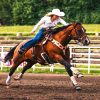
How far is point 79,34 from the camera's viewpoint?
14.6m

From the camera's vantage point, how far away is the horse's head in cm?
1450

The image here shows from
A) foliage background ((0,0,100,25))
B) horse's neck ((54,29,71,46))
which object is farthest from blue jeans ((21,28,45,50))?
foliage background ((0,0,100,25))

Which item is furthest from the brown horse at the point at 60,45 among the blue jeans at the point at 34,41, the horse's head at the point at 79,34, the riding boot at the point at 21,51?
the riding boot at the point at 21,51

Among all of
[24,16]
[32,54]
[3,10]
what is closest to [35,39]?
[32,54]

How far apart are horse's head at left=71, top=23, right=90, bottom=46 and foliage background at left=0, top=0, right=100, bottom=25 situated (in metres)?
49.7

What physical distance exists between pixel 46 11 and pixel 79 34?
178ft

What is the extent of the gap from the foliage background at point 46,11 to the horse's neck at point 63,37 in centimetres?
4961

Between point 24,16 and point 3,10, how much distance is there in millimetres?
5762

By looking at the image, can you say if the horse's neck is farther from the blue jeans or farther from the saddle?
the blue jeans

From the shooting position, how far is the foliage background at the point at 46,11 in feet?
216

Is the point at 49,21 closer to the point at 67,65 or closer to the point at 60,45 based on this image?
the point at 60,45

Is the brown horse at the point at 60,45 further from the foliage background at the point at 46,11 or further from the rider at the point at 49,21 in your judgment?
the foliage background at the point at 46,11

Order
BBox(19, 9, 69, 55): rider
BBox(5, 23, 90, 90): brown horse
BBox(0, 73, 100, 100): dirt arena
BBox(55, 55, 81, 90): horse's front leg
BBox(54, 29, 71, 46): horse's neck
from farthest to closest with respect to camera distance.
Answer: BBox(19, 9, 69, 55): rider, BBox(54, 29, 71, 46): horse's neck, BBox(5, 23, 90, 90): brown horse, BBox(55, 55, 81, 90): horse's front leg, BBox(0, 73, 100, 100): dirt arena

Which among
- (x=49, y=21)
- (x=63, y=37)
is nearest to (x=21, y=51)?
(x=49, y=21)
